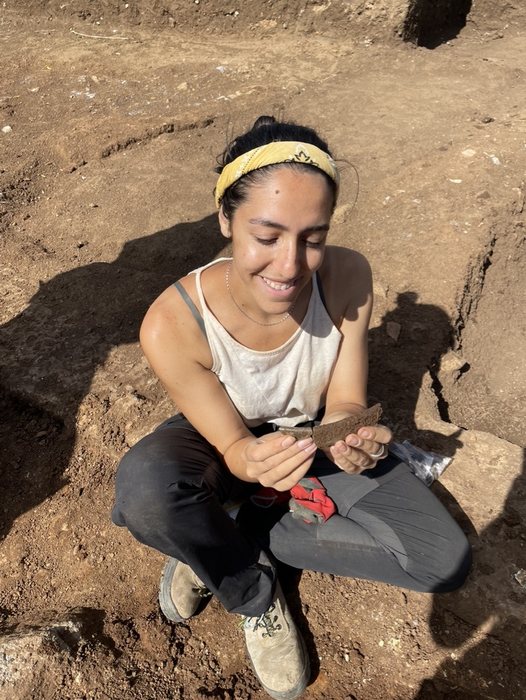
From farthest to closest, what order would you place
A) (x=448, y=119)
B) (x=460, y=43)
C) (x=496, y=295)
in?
(x=460, y=43)
(x=448, y=119)
(x=496, y=295)

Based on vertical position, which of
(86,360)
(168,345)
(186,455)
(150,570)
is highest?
A: (168,345)

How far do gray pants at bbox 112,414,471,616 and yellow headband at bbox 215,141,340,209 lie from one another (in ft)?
3.23

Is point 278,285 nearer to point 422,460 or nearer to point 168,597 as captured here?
point 422,460

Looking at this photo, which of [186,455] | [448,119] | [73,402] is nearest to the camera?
[186,455]

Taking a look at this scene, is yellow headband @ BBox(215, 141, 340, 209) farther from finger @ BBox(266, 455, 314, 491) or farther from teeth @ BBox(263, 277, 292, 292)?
finger @ BBox(266, 455, 314, 491)

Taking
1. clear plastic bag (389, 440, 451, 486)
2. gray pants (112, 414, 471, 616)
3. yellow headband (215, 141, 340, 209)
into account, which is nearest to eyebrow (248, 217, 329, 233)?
yellow headband (215, 141, 340, 209)

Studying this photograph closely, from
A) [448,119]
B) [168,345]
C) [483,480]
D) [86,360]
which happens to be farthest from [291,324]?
[448,119]

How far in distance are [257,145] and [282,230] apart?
32 cm

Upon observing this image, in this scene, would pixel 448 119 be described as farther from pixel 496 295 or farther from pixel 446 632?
pixel 446 632

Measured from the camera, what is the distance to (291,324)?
2.15 m

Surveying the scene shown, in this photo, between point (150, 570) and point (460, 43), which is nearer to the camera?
point (150, 570)

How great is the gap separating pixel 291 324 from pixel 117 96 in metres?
5.08

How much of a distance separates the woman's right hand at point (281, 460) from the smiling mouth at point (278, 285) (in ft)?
1.56

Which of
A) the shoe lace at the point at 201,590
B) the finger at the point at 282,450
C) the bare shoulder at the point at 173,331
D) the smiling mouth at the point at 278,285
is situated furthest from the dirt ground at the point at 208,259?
the smiling mouth at the point at 278,285
